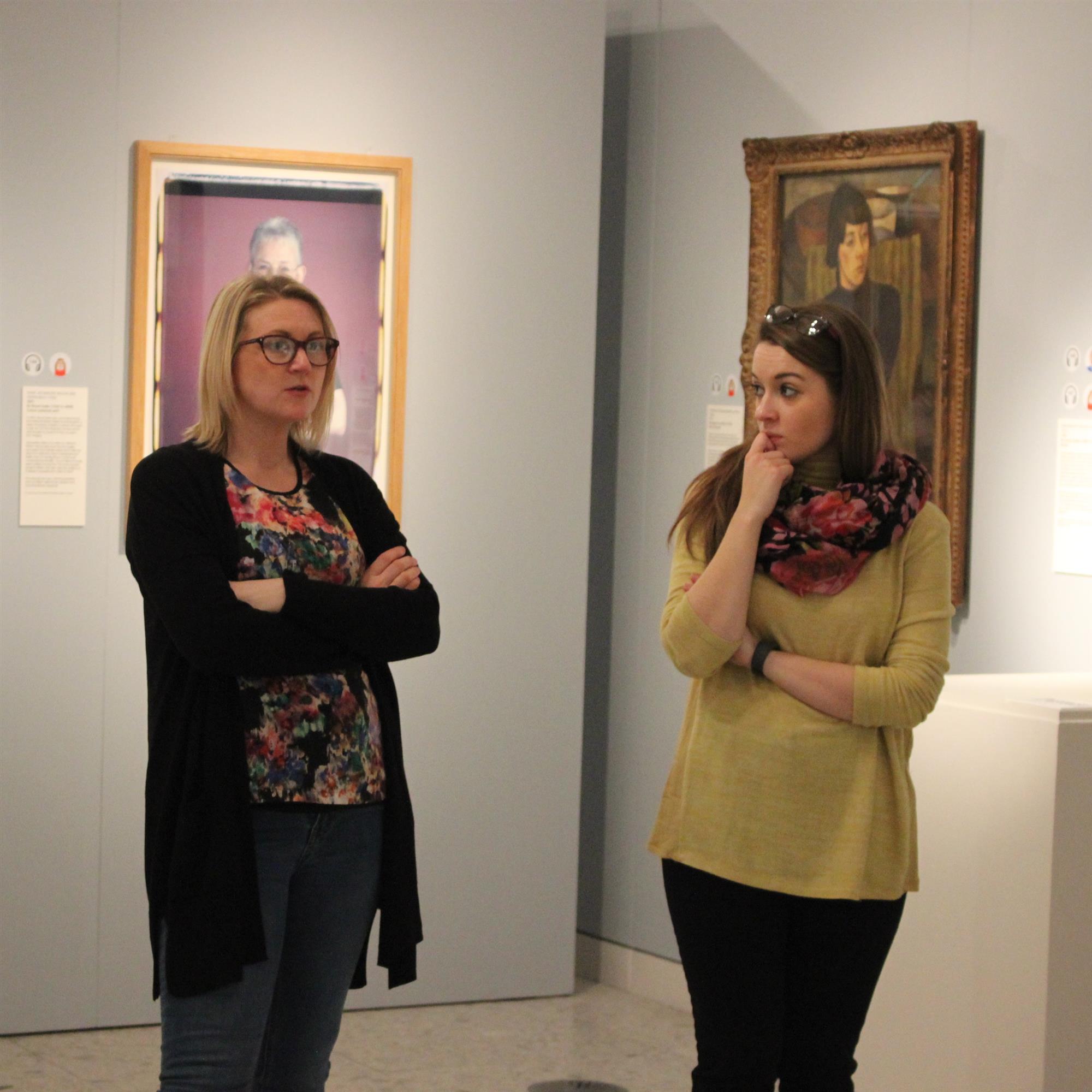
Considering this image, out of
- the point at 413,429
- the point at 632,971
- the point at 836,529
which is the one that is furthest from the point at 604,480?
the point at 836,529

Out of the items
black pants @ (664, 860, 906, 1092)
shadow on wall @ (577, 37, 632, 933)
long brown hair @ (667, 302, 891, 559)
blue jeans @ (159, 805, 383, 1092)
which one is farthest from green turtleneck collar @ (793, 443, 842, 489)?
shadow on wall @ (577, 37, 632, 933)

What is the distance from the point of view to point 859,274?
4062mm

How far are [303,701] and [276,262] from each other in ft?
6.98

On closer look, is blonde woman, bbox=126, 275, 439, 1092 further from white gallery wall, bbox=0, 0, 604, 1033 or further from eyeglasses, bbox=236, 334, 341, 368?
white gallery wall, bbox=0, 0, 604, 1033

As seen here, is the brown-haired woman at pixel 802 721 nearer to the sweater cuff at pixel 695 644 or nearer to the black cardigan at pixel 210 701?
the sweater cuff at pixel 695 644

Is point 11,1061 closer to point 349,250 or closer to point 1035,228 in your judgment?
point 349,250

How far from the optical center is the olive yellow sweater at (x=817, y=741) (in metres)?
2.32

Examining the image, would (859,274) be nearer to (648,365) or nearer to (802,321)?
(648,365)

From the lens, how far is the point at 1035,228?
12.3 feet

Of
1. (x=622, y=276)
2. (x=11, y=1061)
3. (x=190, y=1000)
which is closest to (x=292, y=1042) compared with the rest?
(x=190, y=1000)

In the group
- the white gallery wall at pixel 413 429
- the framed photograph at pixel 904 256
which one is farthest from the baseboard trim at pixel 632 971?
the framed photograph at pixel 904 256

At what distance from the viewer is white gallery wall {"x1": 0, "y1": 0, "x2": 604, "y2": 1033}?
3930 mm

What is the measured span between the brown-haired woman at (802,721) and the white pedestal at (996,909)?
1.78 feet

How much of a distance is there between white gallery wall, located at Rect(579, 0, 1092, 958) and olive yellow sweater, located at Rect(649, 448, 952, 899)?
143 centimetres
